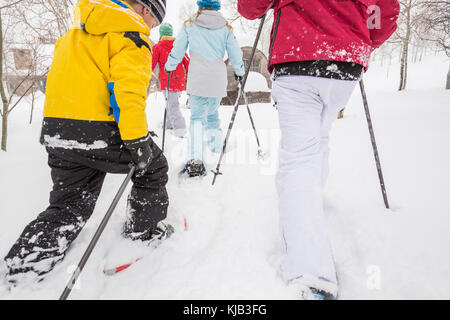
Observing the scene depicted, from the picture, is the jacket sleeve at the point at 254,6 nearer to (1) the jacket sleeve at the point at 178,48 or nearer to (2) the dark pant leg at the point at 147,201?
(2) the dark pant leg at the point at 147,201

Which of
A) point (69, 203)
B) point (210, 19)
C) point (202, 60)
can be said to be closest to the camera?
point (69, 203)

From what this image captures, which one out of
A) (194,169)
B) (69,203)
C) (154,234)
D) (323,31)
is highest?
(323,31)

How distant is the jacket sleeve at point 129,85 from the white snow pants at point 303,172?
960 mm

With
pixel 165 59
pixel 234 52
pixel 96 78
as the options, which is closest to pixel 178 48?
pixel 234 52

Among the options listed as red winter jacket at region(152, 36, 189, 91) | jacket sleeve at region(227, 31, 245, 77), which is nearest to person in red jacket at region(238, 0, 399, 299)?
jacket sleeve at region(227, 31, 245, 77)

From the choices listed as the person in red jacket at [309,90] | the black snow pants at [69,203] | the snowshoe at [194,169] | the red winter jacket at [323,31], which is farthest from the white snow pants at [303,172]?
the snowshoe at [194,169]

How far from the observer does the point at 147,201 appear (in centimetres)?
185

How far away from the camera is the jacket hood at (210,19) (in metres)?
3.03

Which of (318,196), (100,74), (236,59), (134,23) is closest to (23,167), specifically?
(100,74)

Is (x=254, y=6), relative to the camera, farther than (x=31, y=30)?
No

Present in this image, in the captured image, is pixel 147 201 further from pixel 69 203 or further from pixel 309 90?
pixel 309 90

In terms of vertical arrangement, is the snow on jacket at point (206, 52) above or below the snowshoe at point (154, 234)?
above

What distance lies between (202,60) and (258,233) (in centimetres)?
265
